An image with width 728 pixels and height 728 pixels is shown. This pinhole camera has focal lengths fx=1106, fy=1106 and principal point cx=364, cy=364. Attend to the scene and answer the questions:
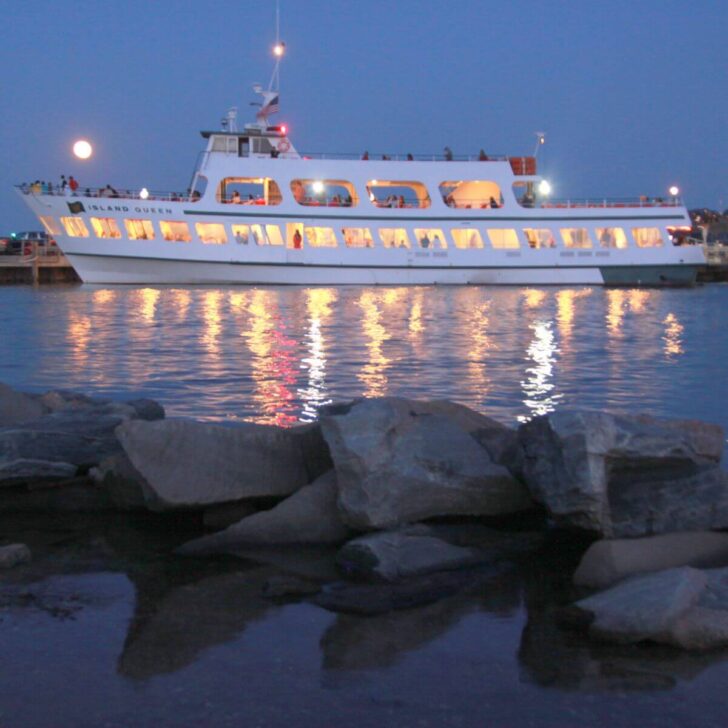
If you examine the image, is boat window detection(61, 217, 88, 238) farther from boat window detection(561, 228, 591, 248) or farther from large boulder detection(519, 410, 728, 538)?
large boulder detection(519, 410, 728, 538)

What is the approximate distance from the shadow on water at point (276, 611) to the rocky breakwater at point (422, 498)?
3.4 inches

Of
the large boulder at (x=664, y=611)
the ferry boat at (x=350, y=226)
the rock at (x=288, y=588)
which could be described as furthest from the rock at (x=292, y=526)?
the ferry boat at (x=350, y=226)

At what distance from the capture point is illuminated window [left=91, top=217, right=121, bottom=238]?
35.7 m

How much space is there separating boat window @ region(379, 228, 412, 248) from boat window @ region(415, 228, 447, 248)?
412mm

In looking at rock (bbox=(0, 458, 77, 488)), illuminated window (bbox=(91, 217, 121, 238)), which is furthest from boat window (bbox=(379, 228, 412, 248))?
rock (bbox=(0, 458, 77, 488))

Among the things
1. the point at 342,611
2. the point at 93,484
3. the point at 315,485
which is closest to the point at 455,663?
the point at 342,611

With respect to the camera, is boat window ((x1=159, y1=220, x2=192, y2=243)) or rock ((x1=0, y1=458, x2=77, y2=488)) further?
boat window ((x1=159, y1=220, x2=192, y2=243))

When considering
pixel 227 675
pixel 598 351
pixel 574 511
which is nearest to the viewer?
pixel 227 675

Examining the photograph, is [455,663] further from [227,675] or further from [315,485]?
[315,485]

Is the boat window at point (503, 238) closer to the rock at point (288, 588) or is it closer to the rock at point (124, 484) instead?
the rock at point (124, 484)

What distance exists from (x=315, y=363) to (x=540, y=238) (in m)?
25.6

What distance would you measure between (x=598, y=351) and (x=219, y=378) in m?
6.34

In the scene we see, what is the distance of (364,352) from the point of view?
15.7 meters

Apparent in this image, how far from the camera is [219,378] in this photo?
→ 1251 cm
